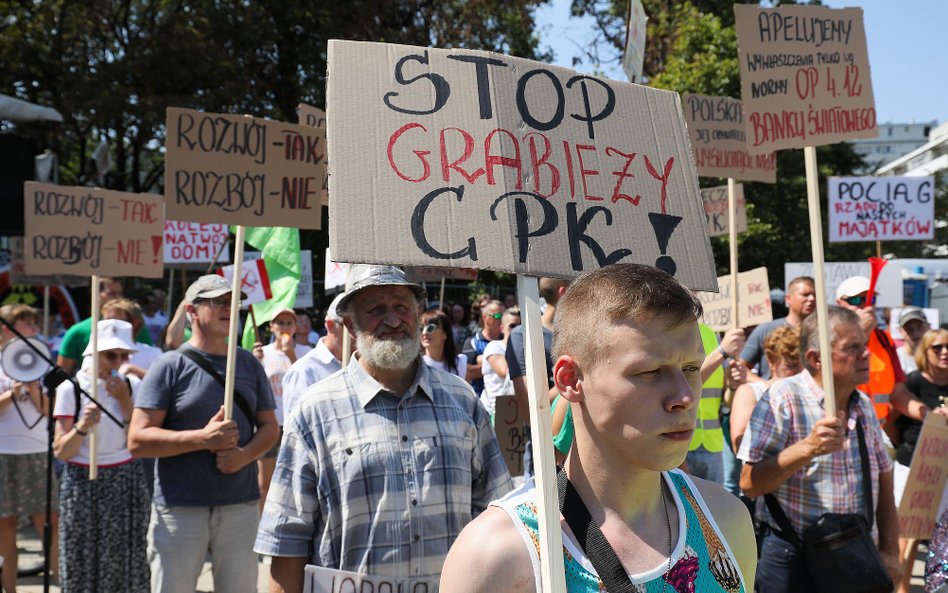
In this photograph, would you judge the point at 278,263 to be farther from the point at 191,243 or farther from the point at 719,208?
the point at 719,208

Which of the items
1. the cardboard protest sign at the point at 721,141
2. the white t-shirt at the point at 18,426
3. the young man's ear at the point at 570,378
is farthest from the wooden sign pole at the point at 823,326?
the white t-shirt at the point at 18,426

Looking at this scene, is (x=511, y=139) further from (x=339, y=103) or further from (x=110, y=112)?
Answer: (x=110, y=112)

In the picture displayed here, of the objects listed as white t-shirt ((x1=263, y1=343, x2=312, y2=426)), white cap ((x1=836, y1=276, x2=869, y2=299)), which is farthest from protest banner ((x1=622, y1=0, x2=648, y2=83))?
white t-shirt ((x1=263, y1=343, x2=312, y2=426))

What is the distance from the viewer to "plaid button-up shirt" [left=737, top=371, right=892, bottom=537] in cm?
395

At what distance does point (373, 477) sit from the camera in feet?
10.5

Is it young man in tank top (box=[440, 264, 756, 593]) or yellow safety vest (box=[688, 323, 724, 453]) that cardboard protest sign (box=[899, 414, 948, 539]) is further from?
young man in tank top (box=[440, 264, 756, 593])

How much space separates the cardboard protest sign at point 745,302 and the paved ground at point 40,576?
2228 millimetres

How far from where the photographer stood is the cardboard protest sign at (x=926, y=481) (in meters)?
4.98

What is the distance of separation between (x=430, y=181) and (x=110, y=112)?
1900cm

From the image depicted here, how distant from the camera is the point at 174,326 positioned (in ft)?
26.3

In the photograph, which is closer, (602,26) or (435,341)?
(435,341)

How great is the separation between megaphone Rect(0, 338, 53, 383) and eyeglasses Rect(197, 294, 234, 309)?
113 centimetres

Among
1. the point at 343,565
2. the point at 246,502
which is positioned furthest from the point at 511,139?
the point at 246,502

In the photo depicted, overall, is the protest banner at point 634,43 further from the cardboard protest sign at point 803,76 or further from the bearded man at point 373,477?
the bearded man at point 373,477
